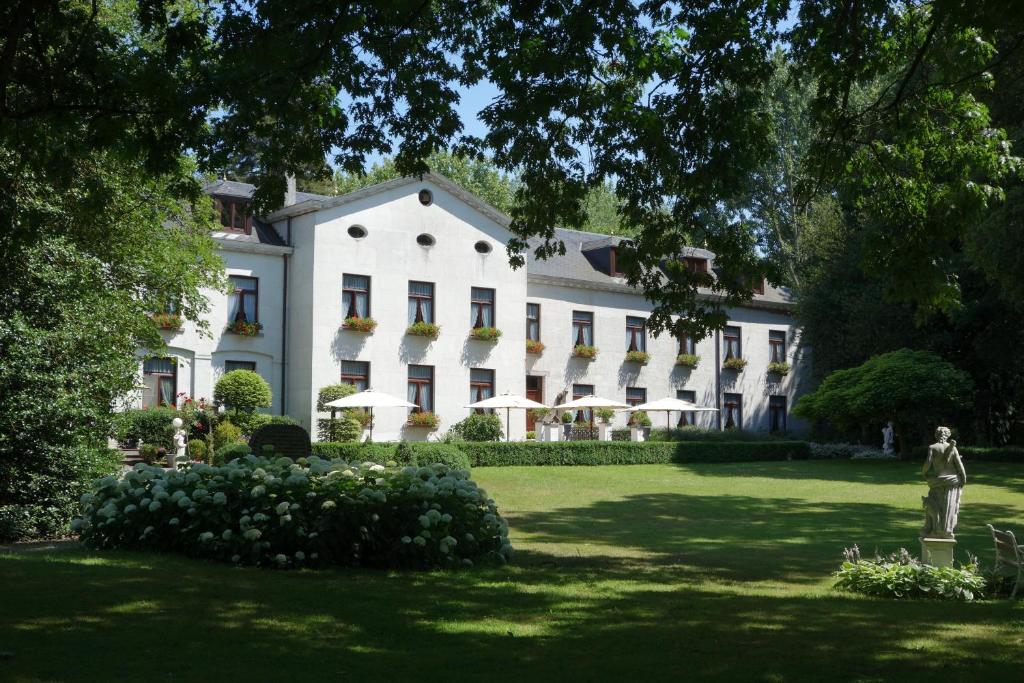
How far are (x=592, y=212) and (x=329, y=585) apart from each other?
58077 mm

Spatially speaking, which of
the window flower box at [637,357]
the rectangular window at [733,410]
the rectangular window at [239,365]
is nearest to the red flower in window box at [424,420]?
the rectangular window at [239,365]

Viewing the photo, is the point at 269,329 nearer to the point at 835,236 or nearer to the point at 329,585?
the point at 835,236

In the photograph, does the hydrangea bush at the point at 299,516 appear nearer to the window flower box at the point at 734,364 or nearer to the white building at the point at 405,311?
the white building at the point at 405,311

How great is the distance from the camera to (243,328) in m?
35.3

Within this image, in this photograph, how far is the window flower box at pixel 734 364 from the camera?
4681cm

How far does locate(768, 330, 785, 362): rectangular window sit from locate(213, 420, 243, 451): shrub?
2749 centimetres

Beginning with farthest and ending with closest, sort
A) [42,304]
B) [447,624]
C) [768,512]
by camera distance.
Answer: [768,512]
[42,304]
[447,624]

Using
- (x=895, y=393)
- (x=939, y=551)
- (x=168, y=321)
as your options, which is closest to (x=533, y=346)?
(x=895, y=393)

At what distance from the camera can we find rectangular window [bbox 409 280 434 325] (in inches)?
1503

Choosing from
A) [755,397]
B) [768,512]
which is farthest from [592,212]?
[768,512]

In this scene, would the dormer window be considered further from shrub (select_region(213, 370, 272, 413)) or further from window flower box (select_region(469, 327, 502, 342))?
window flower box (select_region(469, 327, 502, 342))

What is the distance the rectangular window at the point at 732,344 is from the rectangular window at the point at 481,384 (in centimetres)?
1323

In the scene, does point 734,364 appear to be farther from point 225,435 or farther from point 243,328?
point 225,435

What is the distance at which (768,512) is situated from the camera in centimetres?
2275
